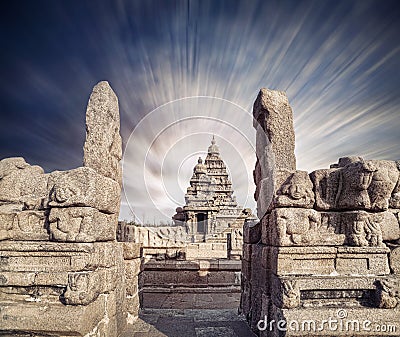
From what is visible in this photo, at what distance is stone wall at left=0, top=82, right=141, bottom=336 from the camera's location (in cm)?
324

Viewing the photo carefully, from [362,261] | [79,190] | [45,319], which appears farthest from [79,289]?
[362,261]

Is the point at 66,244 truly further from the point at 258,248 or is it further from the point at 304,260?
the point at 304,260

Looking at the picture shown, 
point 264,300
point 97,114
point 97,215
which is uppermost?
point 97,114

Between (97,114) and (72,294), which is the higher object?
(97,114)

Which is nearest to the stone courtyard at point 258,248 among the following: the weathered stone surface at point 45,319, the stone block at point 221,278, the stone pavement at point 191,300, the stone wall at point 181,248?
the weathered stone surface at point 45,319

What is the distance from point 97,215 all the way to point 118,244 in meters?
1.05

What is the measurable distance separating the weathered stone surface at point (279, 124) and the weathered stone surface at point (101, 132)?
8.29 feet

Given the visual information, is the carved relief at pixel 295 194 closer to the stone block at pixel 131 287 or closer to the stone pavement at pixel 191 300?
the stone block at pixel 131 287

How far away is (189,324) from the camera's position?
510 cm

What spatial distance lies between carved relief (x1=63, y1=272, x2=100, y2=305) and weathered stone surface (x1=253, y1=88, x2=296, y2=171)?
3.20m


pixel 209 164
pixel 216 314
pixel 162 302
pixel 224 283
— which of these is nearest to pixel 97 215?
pixel 216 314

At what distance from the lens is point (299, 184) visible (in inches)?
157

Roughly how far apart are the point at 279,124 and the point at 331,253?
218cm

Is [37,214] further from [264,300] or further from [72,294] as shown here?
[264,300]
